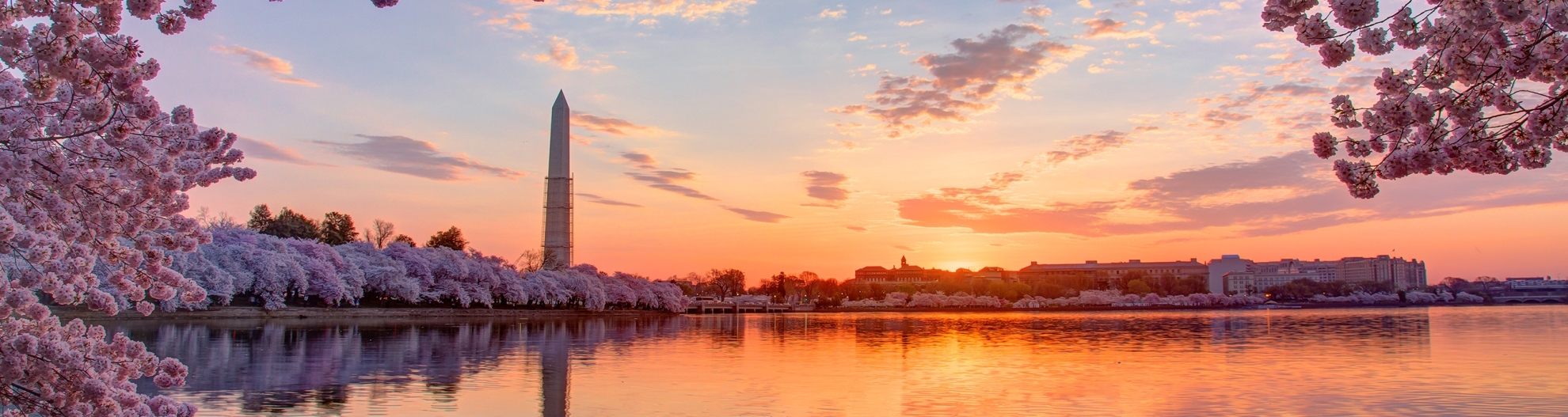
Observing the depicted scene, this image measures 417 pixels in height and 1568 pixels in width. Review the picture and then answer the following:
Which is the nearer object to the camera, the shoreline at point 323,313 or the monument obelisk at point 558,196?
the shoreline at point 323,313

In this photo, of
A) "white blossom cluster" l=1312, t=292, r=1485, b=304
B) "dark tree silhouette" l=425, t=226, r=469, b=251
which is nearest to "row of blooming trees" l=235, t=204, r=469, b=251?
"dark tree silhouette" l=425, t=226, r=469, b=251

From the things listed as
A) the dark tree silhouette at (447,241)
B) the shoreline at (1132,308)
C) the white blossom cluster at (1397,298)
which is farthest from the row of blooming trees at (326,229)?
the white blossom cluster at (1397,298)

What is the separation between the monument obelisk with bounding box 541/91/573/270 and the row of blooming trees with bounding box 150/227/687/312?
8.89ft

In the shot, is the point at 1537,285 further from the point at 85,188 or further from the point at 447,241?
the point at 85,188

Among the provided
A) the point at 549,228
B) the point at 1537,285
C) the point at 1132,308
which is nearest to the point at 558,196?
the point at 549,228

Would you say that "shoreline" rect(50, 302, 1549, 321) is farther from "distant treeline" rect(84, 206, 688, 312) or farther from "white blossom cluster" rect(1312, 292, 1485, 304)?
"white blossom cluster" rect(1312, 292, 1485, 304)

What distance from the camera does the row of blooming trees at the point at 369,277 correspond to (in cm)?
5194

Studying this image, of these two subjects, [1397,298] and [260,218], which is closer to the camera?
[260,218]

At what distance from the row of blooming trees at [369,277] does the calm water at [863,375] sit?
46.5 ft

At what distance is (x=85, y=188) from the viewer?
22.6 ft

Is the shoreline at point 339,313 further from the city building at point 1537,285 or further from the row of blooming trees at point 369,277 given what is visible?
the city building at point 1537,285

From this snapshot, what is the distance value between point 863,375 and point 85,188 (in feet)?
57.5

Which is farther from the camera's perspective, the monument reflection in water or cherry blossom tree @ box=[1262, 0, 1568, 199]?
the monument reflection in water

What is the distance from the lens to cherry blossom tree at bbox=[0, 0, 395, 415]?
6062 mm
